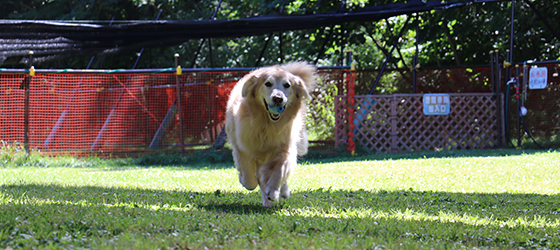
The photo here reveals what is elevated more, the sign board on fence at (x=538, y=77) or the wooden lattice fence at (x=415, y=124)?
the sign board on fence at (x=538, y=77)

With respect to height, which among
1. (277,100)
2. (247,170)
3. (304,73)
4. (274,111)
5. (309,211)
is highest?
(304,73)

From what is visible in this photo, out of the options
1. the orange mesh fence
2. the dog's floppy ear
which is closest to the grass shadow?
the dog's floppy ear

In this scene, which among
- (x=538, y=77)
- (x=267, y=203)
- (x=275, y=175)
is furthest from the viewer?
(x=538, y=77)

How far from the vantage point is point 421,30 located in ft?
50.8

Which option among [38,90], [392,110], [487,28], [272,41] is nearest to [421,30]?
[487,28]

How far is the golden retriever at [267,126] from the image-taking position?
5.23m

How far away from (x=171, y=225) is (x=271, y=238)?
0.79 metres

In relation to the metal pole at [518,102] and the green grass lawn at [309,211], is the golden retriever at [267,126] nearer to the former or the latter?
the green grass lawn at [309,211]

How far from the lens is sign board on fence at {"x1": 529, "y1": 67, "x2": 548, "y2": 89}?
1246cm

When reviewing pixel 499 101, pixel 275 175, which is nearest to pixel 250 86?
pixel 275 175

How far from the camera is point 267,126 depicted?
5391 millimetres

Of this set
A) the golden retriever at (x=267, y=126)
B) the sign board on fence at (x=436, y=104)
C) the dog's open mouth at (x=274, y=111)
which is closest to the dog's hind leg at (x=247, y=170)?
the golden retriever at (x=267, y=126)

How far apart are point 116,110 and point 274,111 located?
7923 mm

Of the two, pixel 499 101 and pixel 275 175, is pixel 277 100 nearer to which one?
pixel 275 175
